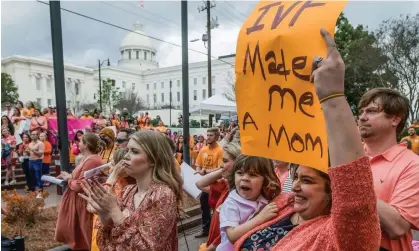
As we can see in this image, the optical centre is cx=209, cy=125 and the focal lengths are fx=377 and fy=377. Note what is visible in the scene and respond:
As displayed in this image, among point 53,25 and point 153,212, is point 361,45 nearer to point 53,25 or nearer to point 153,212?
point 53,25

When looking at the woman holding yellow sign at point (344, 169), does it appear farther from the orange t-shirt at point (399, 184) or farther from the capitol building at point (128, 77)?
the capitol building at point (128, 77)

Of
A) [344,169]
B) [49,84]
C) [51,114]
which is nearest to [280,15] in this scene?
[344,169]

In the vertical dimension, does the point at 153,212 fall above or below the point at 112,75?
below

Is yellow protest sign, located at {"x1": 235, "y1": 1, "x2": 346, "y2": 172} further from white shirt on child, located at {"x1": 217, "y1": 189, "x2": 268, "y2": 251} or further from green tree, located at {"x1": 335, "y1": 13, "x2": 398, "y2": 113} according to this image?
green tree, located at {"x1": 335, "y1": 13, "x2": 398, "y2": 113}

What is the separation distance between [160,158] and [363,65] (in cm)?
2418

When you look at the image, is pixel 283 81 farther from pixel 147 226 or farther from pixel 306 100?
pixel 147 226

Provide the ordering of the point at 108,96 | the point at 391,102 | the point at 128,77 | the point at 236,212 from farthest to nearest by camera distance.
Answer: the point at 128,77 < the point at 108,96 < the point at 236,212 < the point at 391,102

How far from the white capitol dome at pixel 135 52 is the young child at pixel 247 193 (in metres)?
104

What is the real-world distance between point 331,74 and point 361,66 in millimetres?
25508

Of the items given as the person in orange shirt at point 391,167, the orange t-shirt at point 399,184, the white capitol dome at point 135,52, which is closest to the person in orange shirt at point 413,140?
the person in orange shirt at point 391,167

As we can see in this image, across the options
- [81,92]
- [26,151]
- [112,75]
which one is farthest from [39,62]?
[26,151]

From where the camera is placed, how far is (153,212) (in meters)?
2.35

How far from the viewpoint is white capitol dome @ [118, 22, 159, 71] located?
104062 mm

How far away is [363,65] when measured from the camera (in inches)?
952
